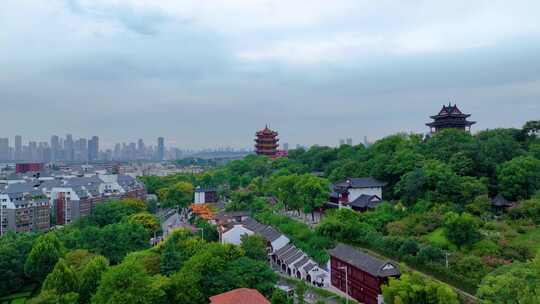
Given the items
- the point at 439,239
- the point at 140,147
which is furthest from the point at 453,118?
the point at 140,147

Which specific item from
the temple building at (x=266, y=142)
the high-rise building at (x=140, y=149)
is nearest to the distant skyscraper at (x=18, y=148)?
the high-rise building at (x=140, y=149)

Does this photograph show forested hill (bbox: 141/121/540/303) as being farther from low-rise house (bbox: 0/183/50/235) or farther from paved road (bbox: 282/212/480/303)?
low-rise house (bbox: 0/183/50/235)

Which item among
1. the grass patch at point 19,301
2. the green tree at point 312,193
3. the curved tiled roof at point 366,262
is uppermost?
the green tree at point 312,193

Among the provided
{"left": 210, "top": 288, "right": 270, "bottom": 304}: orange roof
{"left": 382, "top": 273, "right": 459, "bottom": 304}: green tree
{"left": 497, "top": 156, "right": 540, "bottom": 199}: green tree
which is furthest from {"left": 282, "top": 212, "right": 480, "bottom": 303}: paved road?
{"left": 497, "top": 156, "right": 540, "bottom": 199}: green tree

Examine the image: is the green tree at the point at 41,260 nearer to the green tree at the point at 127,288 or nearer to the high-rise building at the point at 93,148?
the green tree at the point at 127,288

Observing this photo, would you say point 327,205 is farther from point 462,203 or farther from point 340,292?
point 340,292

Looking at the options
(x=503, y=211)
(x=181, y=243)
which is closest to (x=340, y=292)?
(x=181, y=243)
